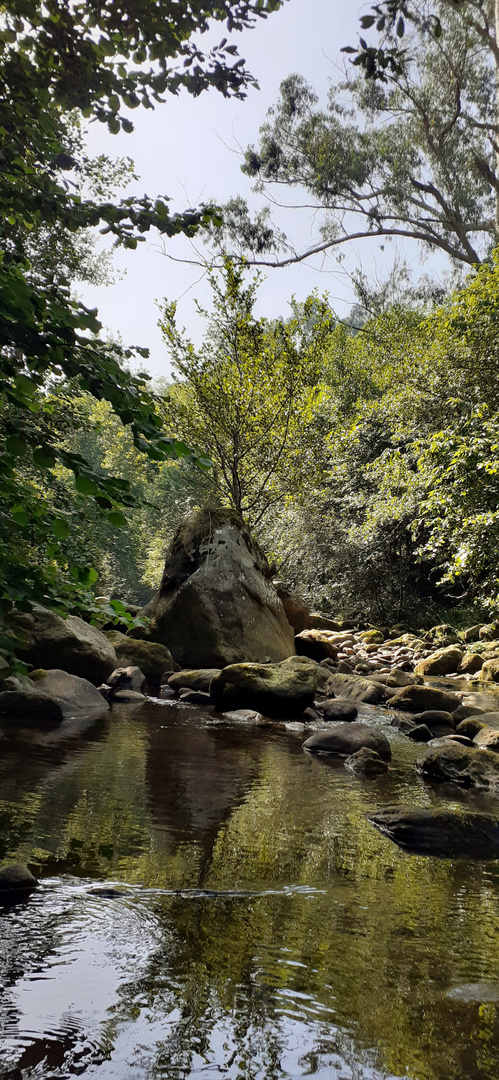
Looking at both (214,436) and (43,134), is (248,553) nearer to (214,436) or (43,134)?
(214,436)

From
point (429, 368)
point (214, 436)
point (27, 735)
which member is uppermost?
point (429, 368)

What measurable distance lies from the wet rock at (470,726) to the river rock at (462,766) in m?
1.59

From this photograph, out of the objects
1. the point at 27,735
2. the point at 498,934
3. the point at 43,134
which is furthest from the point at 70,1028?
the point at 27,735

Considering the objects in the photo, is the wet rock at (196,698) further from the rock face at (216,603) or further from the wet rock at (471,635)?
the wet rock at (471,635)

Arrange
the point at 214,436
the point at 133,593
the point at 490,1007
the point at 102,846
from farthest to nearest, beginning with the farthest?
the point at 133,593, the point at 214,436, the point at 102,846, the point at 490,1007

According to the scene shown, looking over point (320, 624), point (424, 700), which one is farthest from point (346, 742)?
point (320, 624)

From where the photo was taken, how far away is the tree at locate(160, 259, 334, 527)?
1672cm

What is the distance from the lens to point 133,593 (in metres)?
46.3

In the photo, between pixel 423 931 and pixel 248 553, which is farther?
pixel 248 553

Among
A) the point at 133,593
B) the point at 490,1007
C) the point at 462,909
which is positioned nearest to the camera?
the point at 490,1007

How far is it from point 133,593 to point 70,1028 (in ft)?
147

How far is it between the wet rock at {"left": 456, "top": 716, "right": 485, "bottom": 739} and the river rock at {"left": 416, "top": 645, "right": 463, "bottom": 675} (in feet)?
19.1

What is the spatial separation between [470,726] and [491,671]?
16.3 feet

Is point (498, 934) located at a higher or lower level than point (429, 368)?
lower
